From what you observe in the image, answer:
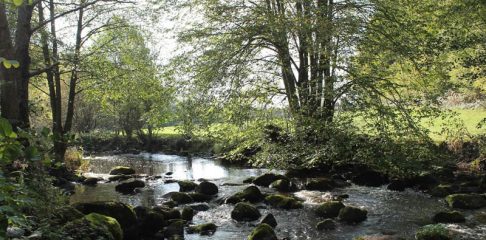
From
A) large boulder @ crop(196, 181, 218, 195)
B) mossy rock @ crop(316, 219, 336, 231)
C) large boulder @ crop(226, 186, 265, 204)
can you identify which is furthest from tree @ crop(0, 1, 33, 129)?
mossy rock @ crop(316, 219, 336, 231)

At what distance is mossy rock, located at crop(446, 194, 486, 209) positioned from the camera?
12391mm

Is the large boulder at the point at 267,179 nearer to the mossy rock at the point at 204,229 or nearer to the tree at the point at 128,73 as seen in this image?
the tree at the point at 128,73

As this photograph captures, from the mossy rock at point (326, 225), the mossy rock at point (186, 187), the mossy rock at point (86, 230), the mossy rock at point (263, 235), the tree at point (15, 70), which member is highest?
the tree at point (15, 70)

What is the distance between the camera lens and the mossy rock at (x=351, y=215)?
451 inches

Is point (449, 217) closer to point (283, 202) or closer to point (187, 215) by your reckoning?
point (283, 202)

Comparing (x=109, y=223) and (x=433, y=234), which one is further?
(x=433, y=234)

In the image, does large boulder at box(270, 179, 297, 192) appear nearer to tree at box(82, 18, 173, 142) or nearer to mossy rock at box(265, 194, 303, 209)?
mossy rock at box(265, 194, 303, 209)

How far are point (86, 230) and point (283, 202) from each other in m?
7.41

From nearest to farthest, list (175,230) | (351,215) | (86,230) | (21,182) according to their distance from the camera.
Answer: (21,182), (86,230), (175,230), (351,215)

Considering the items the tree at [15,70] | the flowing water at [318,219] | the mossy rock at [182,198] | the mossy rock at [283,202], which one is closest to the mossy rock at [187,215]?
the flowing water at [318,219]

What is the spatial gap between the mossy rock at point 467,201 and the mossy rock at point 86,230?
9.86 meters

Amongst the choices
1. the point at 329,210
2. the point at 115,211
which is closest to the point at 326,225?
the point at 329,210

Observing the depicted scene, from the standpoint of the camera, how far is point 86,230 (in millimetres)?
7145

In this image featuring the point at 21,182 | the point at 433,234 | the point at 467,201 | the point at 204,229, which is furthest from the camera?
the point at 467,201
